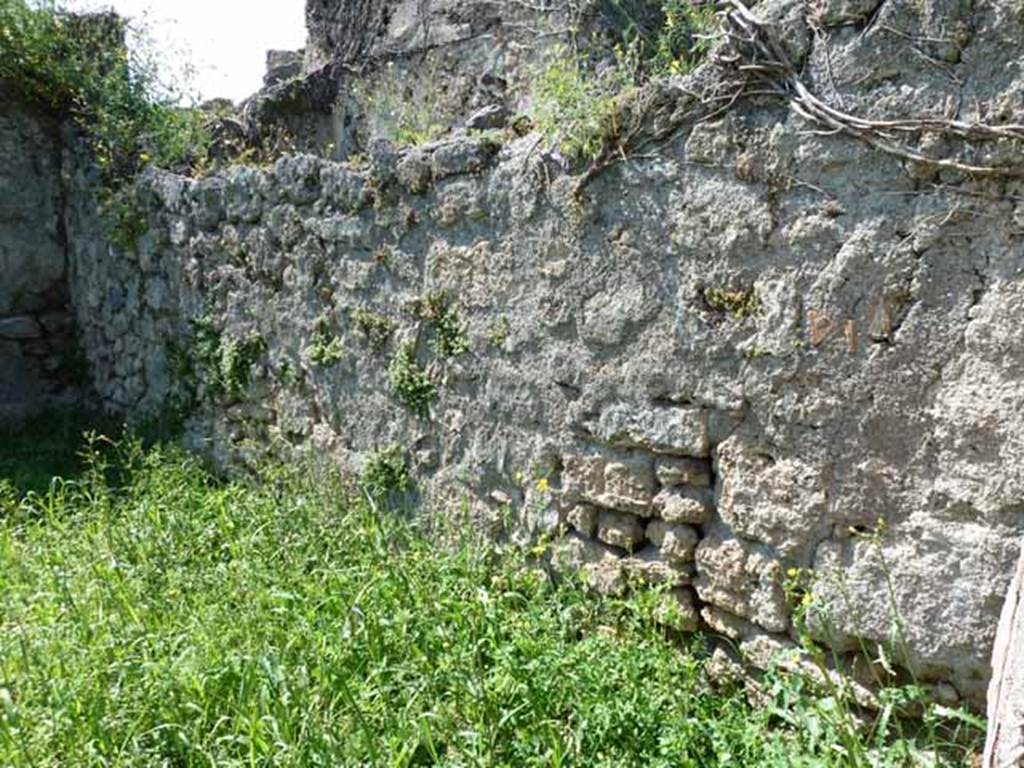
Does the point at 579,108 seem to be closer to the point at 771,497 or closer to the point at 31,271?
the point at 771,497

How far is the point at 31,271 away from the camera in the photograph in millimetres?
6699

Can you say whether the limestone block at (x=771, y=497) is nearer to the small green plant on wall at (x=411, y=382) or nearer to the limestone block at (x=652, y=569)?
the limestone block at (x=652, y=569)

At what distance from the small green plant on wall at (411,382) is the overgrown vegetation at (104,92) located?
2.53 metres

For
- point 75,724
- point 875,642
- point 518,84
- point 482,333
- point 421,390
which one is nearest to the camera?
point 875,642

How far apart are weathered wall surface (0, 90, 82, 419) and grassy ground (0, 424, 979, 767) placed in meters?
3.09

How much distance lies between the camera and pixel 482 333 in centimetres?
360

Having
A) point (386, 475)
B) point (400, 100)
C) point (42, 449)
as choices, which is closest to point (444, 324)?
point (386, 475)

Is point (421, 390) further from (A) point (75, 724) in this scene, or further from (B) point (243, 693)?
(A) point (75, 724)

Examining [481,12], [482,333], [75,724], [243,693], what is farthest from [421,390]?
[481,12]

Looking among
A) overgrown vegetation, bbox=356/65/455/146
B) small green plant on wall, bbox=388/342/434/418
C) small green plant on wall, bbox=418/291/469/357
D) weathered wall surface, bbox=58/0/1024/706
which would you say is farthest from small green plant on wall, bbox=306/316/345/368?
overgrown vegetation, bbox=356/65/455/146

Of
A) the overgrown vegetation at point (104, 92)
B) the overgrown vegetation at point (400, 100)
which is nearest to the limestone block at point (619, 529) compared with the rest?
the overgrown vegetation at point (400, 100)

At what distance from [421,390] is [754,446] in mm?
1547

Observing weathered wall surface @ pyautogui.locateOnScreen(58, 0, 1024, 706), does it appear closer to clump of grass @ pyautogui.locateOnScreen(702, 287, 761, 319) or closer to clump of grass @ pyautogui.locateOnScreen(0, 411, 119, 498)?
clump of grass @ pyautogui.locateOnScreen(702, 287, 761, 319)

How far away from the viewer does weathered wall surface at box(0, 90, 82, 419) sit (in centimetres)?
660
